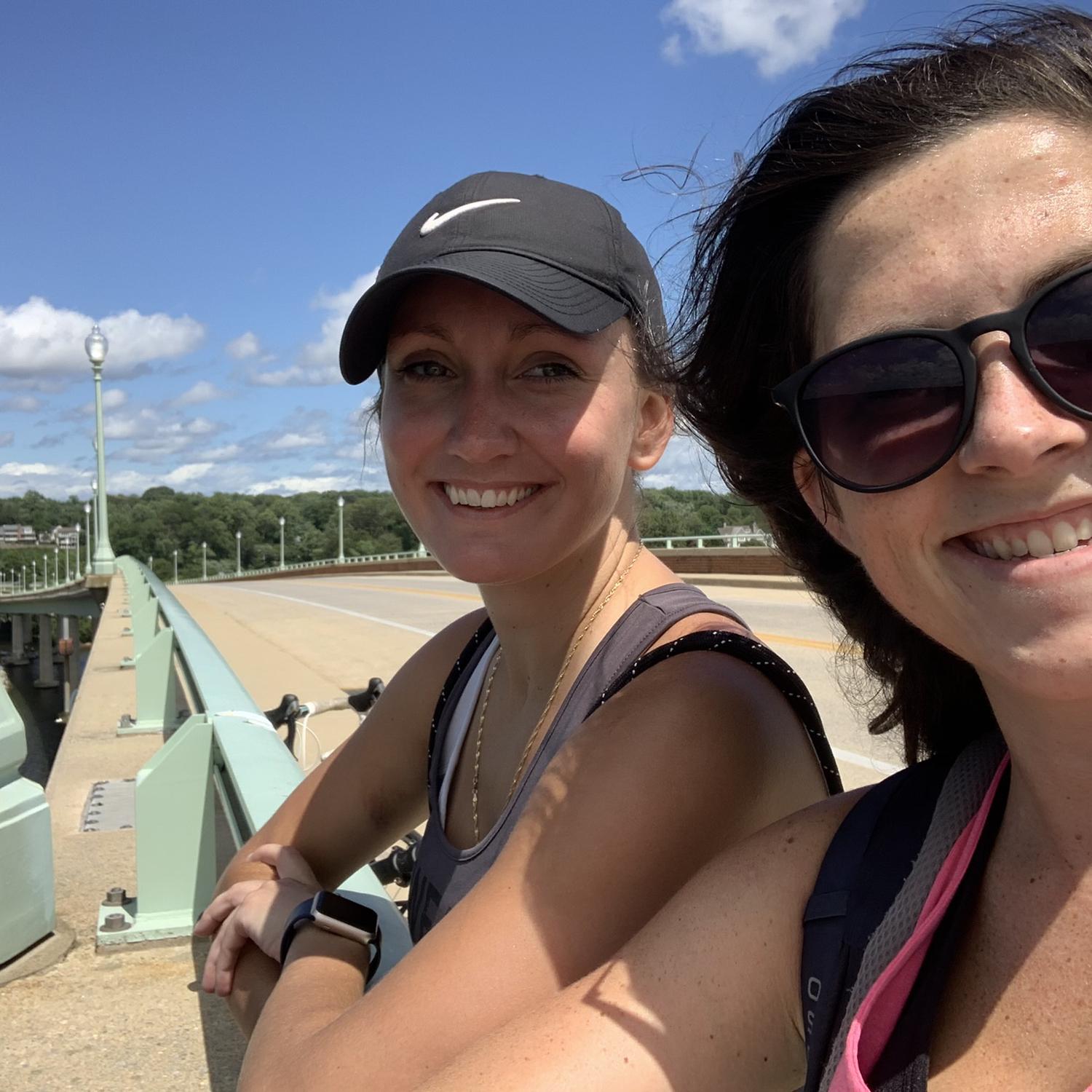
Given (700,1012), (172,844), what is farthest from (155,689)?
(700,1012)

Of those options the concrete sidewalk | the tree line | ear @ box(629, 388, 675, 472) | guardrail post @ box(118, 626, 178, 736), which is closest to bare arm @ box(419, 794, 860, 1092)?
ear @ box(629, 388, 675, 472)

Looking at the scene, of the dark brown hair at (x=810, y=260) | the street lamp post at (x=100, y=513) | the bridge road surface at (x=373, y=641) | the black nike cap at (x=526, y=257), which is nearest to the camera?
the dark brown hair at (x=810, y=260)

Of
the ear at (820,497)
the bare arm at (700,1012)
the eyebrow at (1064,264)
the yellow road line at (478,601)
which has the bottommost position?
the yellow road line at (478,601)

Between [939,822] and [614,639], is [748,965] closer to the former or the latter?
[939,822]

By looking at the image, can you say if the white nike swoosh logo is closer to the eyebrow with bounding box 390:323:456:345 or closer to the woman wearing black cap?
the woman wearing black cap

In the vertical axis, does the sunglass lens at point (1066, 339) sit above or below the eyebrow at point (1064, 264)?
below

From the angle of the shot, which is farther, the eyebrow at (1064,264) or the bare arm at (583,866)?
the bare arm at (583,866)

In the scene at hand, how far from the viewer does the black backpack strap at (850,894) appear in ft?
4.24

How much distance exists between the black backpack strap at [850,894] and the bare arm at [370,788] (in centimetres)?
154

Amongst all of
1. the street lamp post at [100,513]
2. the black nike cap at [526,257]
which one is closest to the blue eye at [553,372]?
the black nike cap at [526,257]

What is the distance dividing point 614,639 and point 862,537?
0.68m

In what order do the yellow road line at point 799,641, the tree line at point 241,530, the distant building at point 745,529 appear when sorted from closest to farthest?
1. the distant building at point 745,529
2. the yellow road line at point 799,641
3. the tree line at point 241,530

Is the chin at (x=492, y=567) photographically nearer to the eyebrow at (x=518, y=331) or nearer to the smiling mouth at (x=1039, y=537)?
the eyebrow at (x=518, y=331)

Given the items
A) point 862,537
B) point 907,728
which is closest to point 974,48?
point 862,537
